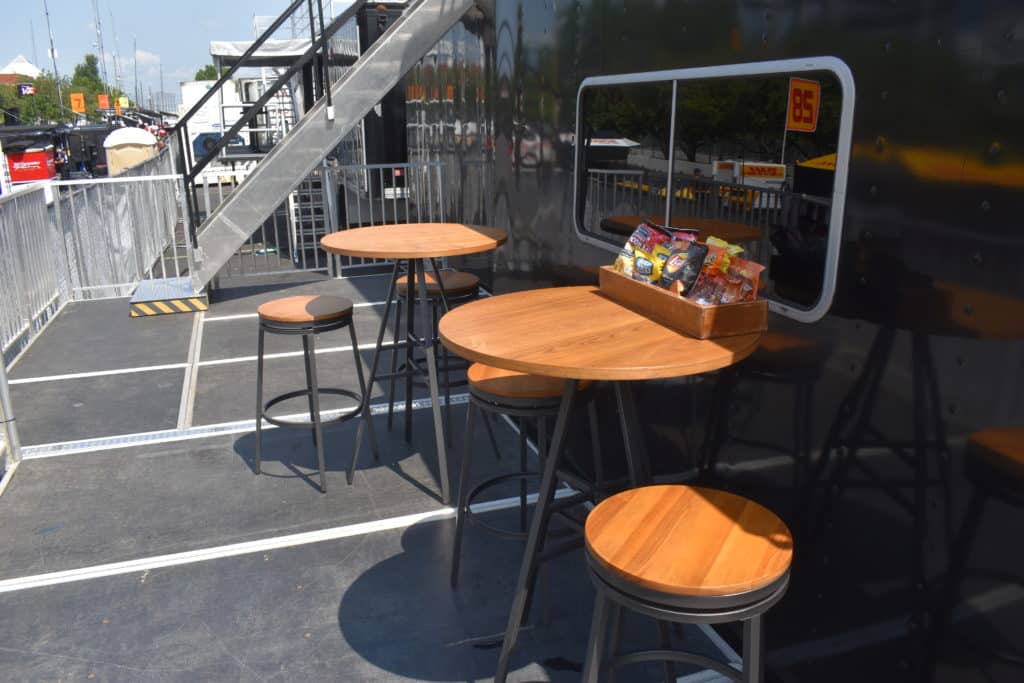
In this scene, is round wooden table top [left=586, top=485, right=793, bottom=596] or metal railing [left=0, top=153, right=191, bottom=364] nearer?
round wooden table top [left=586, top=485, right=793, bottom=596]

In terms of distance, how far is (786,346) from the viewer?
2730 mm

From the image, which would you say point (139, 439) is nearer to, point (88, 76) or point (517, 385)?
point (517, 385)

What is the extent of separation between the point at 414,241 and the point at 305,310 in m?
0.75

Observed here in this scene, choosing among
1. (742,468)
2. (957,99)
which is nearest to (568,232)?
(742,468)

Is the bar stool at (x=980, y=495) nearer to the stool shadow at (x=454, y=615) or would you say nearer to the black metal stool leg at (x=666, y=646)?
the black metal stool leg at (x=666, y=646)

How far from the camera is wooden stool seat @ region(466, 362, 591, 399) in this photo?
318 centimetres

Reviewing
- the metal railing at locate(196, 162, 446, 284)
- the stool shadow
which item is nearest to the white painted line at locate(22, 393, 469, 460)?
the stool shadow

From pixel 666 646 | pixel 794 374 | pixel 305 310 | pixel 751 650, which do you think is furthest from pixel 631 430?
pixel 305 310

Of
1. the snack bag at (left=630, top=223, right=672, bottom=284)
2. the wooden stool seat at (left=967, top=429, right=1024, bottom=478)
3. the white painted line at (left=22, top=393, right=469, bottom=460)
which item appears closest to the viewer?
the wooden stool seat at (left=967, top=429, right=1024, bottom=478)

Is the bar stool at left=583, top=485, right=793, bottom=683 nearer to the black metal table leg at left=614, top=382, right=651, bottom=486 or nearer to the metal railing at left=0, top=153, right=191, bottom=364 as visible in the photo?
the black metal table leg at left=614, top=382, right=651, bottom=486

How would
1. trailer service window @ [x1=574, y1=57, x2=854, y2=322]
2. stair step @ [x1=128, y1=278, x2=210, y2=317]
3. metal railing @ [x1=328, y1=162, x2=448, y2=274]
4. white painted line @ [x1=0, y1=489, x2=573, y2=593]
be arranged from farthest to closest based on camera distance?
metal railing @ [x1=328, y1=162, x2=448, y2=274] → stair step @ [x1=128, y1=278, x2=210, y2=317] → white painted line @ [x1=0, y1=489, x2=573, y2=593] → trailer service window @ [x1=574, y1=57, x2=854, y2=322]

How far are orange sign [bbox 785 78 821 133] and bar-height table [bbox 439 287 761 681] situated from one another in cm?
72

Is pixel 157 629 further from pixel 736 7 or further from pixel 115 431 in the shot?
pixel 736 7

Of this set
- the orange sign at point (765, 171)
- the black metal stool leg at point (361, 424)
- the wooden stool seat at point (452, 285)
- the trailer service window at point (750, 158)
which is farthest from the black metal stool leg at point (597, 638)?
the wooden stool seat at point (452, 285)
